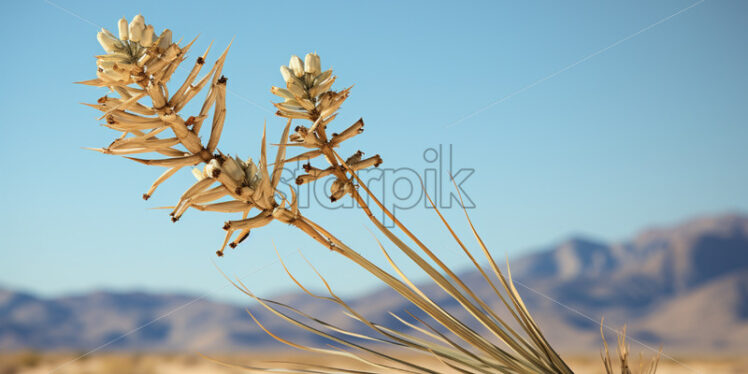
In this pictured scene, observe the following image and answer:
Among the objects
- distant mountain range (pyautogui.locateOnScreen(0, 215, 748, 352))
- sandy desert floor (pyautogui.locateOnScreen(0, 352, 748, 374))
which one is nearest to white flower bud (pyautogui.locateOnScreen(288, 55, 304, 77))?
sandy desert floor (pyautogui.locateOnScreen(0, 352, 748, 374))

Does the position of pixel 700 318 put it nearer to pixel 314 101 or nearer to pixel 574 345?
pixel 574 345

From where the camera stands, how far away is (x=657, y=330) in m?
64.4

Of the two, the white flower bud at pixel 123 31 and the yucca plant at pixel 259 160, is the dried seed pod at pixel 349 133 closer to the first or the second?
the yucca plant at pixel 259 160

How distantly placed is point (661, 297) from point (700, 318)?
1362 centimetres

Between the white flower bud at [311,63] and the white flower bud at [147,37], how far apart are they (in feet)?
0.52

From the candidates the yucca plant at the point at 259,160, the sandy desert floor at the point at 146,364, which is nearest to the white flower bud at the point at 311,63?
the yucca plant at the point at 259,160

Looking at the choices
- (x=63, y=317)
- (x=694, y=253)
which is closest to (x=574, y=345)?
(x=694, y=253)

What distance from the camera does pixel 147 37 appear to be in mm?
531

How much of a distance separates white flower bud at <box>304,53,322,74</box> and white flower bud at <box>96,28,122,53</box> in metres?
0.19

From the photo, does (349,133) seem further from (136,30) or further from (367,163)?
(136,30)

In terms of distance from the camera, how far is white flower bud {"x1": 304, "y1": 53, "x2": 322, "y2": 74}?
24.3 inches

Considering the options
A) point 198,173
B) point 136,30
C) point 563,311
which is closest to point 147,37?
point 136,30

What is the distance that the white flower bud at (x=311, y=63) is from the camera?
62cm

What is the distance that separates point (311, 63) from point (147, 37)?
0.55 ft
